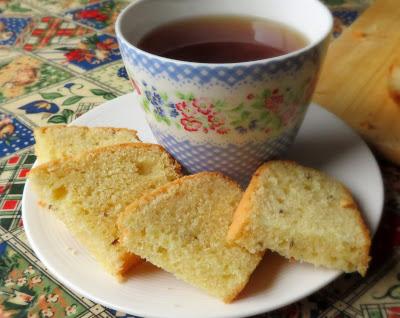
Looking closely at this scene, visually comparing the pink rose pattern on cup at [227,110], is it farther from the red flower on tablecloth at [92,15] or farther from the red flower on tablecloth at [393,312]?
the red flower on tablecloth at [92,15]

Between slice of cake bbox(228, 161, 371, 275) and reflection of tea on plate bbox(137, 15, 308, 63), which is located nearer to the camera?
slice of cake bbox(228, 161, 371, 275)

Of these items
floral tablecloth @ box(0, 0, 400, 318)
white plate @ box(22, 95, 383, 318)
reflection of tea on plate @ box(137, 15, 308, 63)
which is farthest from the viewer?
reflection of tea on plate @ box(137, 15, 308, 63)

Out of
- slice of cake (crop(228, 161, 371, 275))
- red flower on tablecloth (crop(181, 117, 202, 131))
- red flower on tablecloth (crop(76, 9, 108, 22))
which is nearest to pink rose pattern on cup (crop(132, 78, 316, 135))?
red flower on tablecloth (crop(181, 117, 202, 131))

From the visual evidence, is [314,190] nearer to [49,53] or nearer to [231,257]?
[231,257]

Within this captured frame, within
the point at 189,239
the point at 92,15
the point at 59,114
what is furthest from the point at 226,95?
the point at 92,15

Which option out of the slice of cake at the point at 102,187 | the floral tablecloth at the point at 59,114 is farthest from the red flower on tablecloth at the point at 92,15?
the slice of cake at the point at 102,187

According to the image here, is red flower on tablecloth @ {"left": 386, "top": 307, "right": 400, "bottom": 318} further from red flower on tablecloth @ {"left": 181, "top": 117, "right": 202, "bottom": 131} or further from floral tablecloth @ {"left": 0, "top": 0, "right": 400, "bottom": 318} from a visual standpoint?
red flower on tablecloth @ {"left": 181, "top": 117, "right": 202, "bottom": 131}
